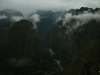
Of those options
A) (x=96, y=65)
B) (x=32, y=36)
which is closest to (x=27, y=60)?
(x=32, y=36)

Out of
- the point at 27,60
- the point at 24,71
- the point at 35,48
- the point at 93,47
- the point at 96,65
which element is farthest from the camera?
the point at 35,48

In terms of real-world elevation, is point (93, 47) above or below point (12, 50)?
above

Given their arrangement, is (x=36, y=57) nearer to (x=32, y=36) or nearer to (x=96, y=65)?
(x=32, y=36)

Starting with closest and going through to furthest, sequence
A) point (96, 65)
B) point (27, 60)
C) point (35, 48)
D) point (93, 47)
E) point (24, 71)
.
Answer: point (93, 47)
point (96, 65)
point (24, 71)
point (27, 60)
point (35, 48)

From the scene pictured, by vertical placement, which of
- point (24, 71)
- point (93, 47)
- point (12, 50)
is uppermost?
point (93, 47)

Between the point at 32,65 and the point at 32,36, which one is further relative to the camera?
the point at 32,36

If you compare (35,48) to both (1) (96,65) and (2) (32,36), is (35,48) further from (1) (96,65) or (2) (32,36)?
(1) (96,65)

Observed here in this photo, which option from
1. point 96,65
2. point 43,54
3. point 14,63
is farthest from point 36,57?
point 96,65
